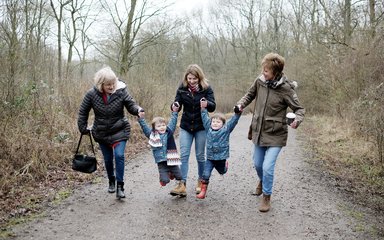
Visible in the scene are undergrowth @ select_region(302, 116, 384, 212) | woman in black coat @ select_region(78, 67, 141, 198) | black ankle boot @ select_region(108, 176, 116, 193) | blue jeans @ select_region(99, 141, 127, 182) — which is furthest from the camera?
undergrowth @ select_region(302, 116, 384, 212)

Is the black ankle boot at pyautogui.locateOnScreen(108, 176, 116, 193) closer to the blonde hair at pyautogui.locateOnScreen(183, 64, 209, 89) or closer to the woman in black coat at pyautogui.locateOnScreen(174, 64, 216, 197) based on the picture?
the woman in black coat at pyautogui.locateOnScreen(174, 64, 216, 197)

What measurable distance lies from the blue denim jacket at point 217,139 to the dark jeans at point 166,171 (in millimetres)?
539

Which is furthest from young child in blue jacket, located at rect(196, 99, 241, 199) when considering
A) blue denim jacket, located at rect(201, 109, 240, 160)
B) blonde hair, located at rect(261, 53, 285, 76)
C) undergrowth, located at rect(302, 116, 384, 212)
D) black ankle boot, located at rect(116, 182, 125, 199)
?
A: undergrowth, located at rect(302, 116, 384, 212)

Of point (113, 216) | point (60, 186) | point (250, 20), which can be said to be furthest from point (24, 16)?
point (250, 20)

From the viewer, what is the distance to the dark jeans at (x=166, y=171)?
548 cm

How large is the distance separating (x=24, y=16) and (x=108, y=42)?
12.9 meters

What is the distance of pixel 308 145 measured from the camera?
11.6 meters

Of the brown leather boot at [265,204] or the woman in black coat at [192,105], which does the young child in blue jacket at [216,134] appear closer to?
the woman in black coat at [192,105]

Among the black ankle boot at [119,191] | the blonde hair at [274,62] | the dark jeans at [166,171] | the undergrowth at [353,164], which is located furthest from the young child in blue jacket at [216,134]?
the undergrowth at [353,164]

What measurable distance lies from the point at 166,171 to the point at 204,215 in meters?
0.92

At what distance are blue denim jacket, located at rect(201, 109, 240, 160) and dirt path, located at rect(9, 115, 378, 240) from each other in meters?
0.72

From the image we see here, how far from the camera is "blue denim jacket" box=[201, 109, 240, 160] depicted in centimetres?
532

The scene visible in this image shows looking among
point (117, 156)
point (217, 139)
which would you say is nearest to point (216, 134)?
point (217, 139)

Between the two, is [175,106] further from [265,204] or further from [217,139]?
[265,204]
